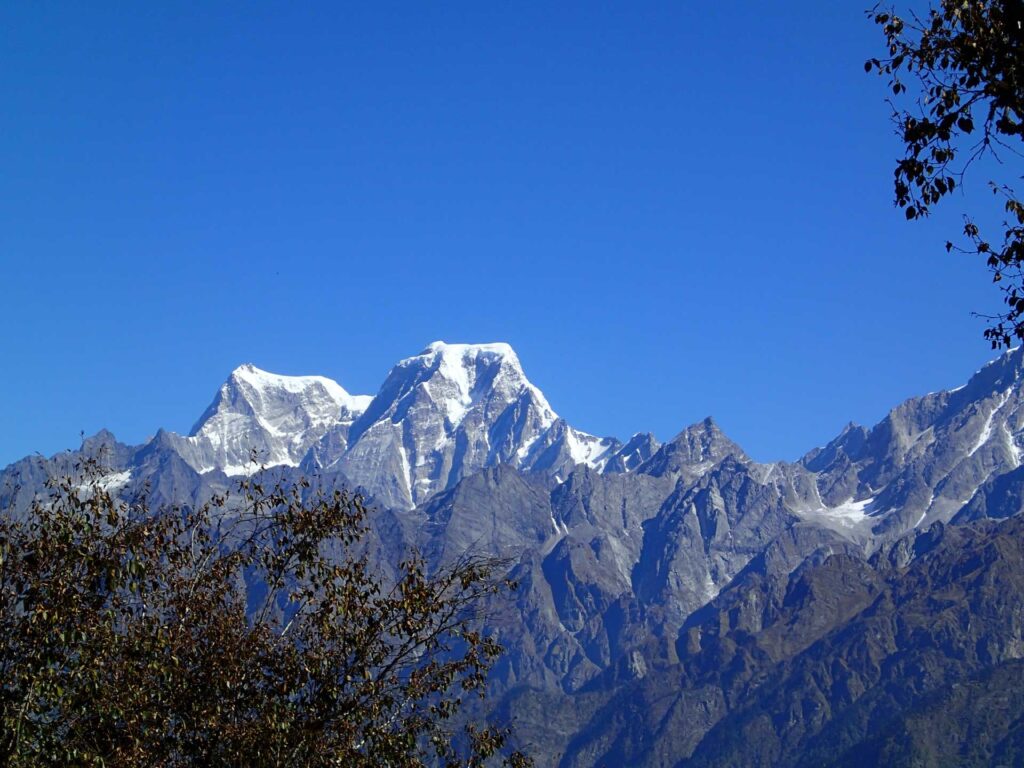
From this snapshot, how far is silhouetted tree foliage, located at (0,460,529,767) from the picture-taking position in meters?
33.4

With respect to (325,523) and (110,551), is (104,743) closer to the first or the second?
(110,551)

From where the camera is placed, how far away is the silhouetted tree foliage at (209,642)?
33406 millimetres

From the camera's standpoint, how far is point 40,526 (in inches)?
1423

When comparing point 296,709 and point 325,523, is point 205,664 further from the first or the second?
point 325,523

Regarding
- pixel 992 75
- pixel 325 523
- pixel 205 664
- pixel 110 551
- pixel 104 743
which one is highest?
pixel 992 75

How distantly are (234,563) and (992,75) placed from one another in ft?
78.6

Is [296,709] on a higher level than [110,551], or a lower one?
lower

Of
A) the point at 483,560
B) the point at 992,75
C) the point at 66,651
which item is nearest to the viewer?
the point at 992,75

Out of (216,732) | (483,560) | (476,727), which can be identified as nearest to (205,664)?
(216,732)

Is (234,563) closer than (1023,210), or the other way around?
(1023,210)

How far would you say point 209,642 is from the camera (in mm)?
36406

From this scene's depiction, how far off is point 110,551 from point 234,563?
450cm

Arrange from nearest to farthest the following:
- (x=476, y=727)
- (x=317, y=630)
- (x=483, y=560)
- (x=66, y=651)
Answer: (x=66, y=651) → (x=317, y=630) → (x=483, y=560) → (x=476, y=727)

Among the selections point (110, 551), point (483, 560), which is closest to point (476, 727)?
point (483, 560)
